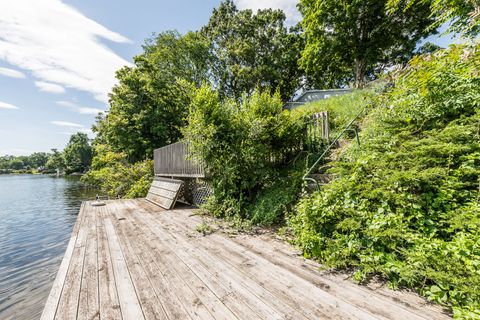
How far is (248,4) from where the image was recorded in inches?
761

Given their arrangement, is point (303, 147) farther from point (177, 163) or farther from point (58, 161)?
point (58, 161)

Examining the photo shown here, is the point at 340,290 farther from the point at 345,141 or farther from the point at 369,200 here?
the point at 345,141

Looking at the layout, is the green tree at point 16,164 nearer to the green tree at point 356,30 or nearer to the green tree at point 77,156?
the green tree at point 77,156

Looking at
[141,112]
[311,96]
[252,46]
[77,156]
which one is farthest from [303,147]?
[77,156]

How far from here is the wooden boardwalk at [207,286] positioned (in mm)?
1811

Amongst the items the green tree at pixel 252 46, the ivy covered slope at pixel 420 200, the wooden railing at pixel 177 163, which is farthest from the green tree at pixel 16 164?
the ivy covered slope at pixel 420 200

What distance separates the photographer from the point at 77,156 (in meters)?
45.7

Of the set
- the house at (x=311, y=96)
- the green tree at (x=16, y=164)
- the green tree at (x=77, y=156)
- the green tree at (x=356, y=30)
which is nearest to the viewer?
the green tree at (x=356, y=30)

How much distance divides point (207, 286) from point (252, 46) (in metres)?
20.7

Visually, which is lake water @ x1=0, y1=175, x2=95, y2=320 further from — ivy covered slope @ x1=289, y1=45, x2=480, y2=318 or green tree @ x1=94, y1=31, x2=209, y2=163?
green tree @ x1=94, y1=31, x2=209, y2=163

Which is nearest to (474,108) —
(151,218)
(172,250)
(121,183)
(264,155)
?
(264,155)

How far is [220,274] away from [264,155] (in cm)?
300

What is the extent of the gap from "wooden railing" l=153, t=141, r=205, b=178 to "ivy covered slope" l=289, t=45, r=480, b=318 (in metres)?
3.66

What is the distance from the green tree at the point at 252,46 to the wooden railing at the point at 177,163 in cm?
1236
